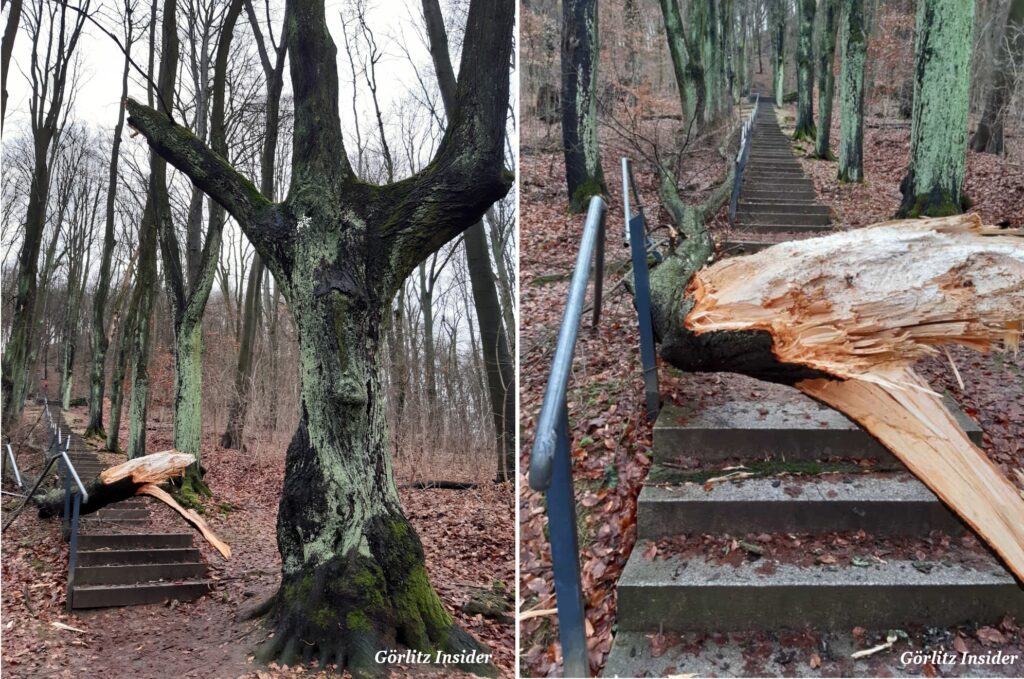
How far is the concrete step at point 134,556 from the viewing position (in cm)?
713

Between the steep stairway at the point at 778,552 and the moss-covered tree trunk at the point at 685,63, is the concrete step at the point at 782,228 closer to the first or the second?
the moss-covered tree trunk at the point at 685,63

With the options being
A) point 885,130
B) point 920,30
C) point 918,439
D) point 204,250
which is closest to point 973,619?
point 918,439

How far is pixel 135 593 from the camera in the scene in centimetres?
669

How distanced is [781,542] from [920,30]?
260 inches

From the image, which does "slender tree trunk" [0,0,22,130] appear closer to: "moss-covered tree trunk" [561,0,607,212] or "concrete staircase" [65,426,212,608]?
"concrete staircase" [65,426,212,608]

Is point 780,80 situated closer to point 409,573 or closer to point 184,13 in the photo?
point 184,13

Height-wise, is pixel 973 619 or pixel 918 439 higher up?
pixel 918 439

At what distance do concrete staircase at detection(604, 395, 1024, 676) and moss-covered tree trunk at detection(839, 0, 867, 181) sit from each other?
9528 millimetres

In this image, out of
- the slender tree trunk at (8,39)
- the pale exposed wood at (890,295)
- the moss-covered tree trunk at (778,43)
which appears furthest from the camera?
the moss-covered tree trunk at (778,43)

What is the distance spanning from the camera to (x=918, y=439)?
2254 millimetres

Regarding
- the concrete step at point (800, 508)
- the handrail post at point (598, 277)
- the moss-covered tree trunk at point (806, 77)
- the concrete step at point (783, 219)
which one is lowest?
the concrete step at point (800, 508)

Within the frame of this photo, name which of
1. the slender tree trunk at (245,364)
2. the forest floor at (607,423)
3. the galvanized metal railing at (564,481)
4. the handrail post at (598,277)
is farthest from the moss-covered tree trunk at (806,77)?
the galvanized metal railing at (564,481)

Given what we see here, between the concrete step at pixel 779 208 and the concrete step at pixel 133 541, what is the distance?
25.9ft

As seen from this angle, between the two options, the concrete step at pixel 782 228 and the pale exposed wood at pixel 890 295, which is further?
the concrete step at pixel 782 228
